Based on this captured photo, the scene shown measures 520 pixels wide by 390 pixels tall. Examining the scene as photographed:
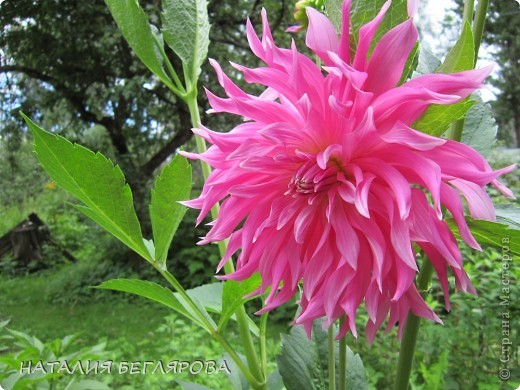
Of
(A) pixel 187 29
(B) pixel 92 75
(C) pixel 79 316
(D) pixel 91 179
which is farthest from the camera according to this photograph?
(B) pixel 92 75

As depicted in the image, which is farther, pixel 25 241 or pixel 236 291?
pixel 25 241

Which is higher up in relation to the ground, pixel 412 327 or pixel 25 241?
pixel 412 327

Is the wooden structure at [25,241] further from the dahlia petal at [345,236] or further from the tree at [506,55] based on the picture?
the dahlia petal at [345,236]

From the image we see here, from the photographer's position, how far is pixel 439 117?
10.8 inches

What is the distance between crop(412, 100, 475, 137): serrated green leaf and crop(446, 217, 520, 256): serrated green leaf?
0.05 metres

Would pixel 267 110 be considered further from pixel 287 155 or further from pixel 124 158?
pixel 124 158

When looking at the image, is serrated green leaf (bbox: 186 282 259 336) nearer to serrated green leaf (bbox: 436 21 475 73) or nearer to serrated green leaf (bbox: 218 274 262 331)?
serrated green leaf (bbox: 218 274 262 331)

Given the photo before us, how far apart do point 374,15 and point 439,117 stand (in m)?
0.07

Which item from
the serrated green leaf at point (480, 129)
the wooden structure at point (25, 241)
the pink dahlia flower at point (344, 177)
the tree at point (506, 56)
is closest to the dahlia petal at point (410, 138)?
the pink dahlia flower at point (344, 177)

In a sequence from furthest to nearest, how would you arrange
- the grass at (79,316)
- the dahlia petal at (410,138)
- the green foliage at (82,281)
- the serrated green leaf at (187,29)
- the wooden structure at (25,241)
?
1. the wooden structure at (25,241)
2. the green foliage at (82,281)
3. the grass at (79,316)
4. the serrated green leaf at (187,29)
5. the dahlia petal at (410,138)

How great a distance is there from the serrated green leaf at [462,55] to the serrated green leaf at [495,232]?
0.27ft

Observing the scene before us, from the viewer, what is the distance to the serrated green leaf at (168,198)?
1.21ft

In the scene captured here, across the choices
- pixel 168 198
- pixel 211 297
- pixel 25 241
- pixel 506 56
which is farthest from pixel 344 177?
pixel 506 56

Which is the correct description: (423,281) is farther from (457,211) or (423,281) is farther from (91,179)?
(91,179)
